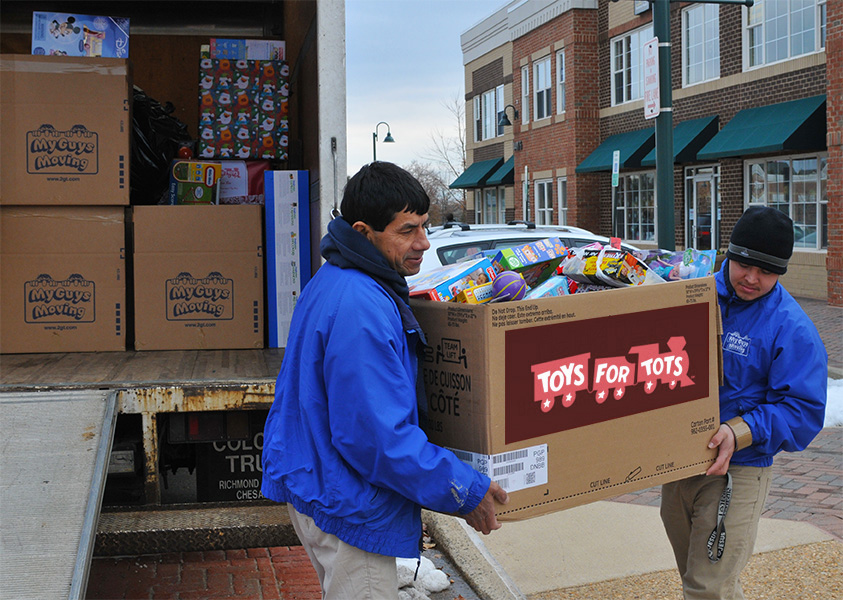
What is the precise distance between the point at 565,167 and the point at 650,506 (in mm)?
21978

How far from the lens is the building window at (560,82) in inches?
1057

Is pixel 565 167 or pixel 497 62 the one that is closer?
pixel 565 167

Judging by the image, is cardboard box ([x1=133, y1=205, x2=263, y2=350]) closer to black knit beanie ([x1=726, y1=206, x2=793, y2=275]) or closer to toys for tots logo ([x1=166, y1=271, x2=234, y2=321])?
toys for tots logo ([x1=166, y1=271, x2=234, y2=321])

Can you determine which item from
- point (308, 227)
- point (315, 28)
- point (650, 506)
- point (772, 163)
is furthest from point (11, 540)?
point (772, 163)

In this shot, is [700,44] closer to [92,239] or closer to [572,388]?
[92,239]

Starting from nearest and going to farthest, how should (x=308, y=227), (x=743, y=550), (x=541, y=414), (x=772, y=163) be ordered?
(x=541, y=414) < (x=743, y=550) < (x=308, y=227) < (x=772, y=163)

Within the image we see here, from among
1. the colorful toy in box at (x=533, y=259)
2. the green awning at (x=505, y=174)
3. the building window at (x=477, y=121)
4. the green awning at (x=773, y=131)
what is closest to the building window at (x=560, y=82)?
the green awning at (x=505, y=174)

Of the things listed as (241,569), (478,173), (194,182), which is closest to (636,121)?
(478,173)

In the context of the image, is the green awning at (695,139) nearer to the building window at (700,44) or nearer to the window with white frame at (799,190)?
the building window at (700,44)

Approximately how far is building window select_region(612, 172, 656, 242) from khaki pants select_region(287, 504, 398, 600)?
68.1ft

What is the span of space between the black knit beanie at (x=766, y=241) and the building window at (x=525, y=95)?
2733cm

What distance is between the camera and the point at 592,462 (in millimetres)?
2545

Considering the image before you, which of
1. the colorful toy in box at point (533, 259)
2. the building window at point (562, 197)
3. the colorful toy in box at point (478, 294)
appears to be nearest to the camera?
the colorful toy in box at point (478, 294)

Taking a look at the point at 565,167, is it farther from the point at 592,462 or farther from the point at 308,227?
the point at 592,462
